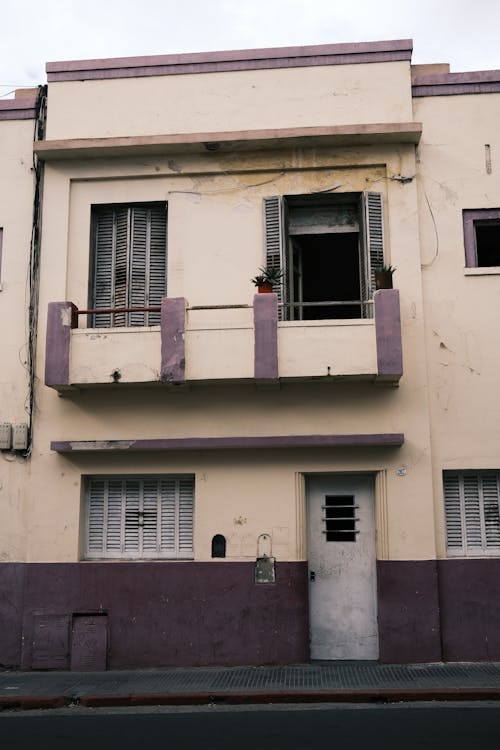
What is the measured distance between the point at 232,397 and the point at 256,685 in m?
3.84

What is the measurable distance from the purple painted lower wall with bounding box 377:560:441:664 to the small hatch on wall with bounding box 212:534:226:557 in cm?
221

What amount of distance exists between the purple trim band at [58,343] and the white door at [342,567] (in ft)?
12.7

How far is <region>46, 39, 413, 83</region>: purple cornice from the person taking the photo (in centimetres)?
1135

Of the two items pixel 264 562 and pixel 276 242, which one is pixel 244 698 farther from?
pixel 276 242

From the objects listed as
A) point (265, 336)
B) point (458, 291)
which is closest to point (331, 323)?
point (265, 336)

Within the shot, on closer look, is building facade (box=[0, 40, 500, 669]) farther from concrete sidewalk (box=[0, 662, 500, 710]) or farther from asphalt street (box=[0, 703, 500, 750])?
asphalt street (box=[0, 703, 500, 750])

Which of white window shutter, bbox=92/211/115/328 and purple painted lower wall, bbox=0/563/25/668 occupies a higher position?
white window shutter, bbox=92/211/115/328

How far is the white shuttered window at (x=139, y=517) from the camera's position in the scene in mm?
10836

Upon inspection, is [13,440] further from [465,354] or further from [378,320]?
[465,354]

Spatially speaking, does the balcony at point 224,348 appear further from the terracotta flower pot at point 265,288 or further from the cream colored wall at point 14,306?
the cream colored wall at point 14,306

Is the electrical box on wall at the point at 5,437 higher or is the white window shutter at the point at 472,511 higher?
the electrical box on wall at the point at 5,437

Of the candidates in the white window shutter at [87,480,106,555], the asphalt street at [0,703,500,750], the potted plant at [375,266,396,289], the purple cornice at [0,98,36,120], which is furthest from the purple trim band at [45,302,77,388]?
the potted plant at [375,266,396,289]

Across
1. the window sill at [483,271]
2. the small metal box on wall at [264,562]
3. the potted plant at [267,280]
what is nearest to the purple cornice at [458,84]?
the window sill at [483,271]

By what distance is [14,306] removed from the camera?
37.1 ft
